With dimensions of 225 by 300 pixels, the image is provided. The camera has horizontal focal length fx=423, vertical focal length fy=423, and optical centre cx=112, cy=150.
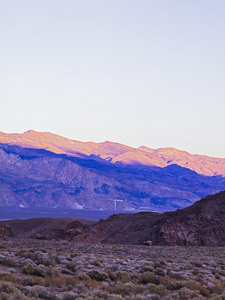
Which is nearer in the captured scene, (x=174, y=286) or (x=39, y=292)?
(x=39, y=292)

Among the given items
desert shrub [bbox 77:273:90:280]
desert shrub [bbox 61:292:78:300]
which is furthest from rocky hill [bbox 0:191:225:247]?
desert shrub [bbox 61:292:78:300]

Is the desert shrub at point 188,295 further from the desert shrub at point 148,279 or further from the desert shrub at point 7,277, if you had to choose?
the desert shrub at point 7,277

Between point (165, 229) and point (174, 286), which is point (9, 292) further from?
point (165, 229)

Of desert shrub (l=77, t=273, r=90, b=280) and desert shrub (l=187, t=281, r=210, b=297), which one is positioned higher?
desert shrub (l=77, t=273, r=90, b=280)

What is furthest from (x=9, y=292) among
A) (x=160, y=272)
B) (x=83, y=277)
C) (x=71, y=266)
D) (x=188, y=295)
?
(x=160, y=272)

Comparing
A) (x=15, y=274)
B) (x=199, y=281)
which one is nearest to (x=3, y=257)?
(x=15, y=274)

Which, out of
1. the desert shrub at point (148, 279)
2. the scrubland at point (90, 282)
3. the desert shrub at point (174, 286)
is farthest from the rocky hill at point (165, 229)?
the desert shrub at point (174, 286)

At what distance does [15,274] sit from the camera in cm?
1359

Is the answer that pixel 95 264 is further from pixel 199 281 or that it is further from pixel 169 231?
pixel 169 231

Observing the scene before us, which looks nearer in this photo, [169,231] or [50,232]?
[169,231]

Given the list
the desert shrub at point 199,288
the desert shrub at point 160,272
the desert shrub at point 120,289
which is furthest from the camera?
the desert shrub at point 160,272

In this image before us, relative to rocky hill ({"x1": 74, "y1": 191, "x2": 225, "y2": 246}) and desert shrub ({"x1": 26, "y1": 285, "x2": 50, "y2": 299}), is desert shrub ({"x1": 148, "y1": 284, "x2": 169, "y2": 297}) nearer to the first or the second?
desert shrub ({"x1": 26, "y1": 285, "x2": 50, "y2": 299})

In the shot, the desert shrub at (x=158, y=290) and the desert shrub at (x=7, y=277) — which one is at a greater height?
the desert shrub at (x=7, y=277)

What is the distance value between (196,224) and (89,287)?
150 ft
